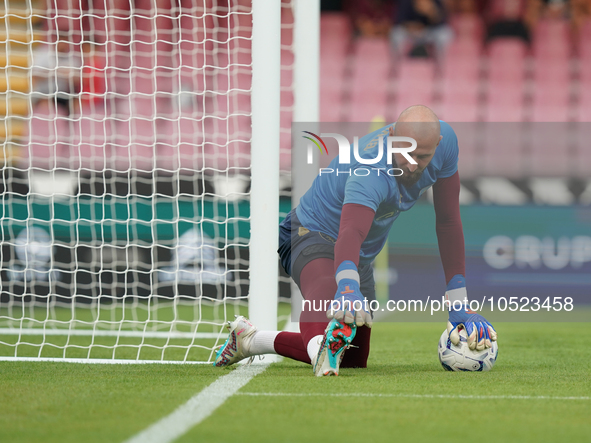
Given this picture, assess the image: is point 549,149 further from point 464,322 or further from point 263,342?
point 263,342

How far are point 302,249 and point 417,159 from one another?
2.45ft

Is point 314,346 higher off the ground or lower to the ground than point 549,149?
lower

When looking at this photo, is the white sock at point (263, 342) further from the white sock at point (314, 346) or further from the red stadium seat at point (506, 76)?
the red stadium seat at point (506, 76)

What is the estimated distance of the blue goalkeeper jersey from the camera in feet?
11.0

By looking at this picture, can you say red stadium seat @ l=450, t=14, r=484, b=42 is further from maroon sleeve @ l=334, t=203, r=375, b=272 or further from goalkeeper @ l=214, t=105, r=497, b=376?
maroon sleeve @ l=334, t=203, r=375, b=272

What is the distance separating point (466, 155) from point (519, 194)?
1.46 meters

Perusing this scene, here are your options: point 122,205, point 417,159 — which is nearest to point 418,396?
point 417,159

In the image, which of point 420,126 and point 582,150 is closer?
point 420,126

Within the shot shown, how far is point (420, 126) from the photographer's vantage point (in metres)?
3.35

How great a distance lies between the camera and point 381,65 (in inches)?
470

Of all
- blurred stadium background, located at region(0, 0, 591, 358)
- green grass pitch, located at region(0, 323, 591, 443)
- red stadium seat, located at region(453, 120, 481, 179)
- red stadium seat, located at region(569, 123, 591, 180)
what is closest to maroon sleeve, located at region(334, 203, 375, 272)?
green grass pitch, located at region(0, 323, 591, 443)

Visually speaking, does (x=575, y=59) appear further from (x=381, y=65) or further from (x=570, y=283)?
(x=570, y=283)

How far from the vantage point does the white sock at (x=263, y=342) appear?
12.5ft

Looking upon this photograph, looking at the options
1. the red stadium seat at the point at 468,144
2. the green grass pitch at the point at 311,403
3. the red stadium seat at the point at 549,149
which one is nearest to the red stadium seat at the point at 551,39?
the red stadium seat at the point at 549,149
